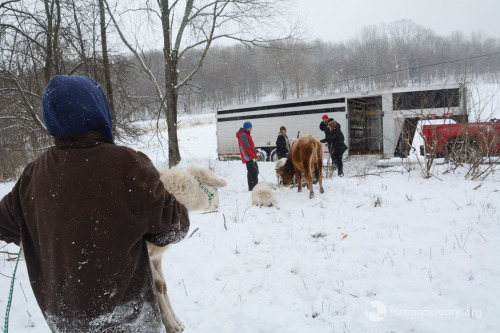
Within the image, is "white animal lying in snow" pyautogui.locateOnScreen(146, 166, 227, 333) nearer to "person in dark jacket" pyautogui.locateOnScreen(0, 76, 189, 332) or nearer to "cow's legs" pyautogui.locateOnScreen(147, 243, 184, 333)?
"cow's legs" pyautogui.locateOnScreen(147, 243, 184, 333)

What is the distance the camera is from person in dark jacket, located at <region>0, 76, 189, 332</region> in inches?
47.9

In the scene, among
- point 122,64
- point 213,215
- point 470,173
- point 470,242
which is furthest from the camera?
point 122,64

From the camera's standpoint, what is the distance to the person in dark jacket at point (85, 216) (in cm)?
122

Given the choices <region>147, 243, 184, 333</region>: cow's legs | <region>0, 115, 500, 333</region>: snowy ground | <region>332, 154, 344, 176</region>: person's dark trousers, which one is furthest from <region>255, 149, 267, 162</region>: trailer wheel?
<region>147, 243, 184, 333</region>: cow's legs

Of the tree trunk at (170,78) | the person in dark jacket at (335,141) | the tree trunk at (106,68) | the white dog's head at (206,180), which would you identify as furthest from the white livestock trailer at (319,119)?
the white dog's head at (206,180)

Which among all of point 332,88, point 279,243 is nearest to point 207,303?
point 279,243

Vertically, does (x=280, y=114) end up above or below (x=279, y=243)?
above

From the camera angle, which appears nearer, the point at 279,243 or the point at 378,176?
the point at 279,243

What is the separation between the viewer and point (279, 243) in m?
4.09

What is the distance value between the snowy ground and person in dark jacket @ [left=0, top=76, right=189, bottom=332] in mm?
1444

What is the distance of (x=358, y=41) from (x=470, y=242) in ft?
273

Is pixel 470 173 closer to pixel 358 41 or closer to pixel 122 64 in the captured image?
pixel 122 64

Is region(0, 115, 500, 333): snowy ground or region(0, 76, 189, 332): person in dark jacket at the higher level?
region(0, 76, 189, 332): person in dark jacket

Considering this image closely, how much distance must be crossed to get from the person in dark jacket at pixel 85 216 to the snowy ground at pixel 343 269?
1444mm
